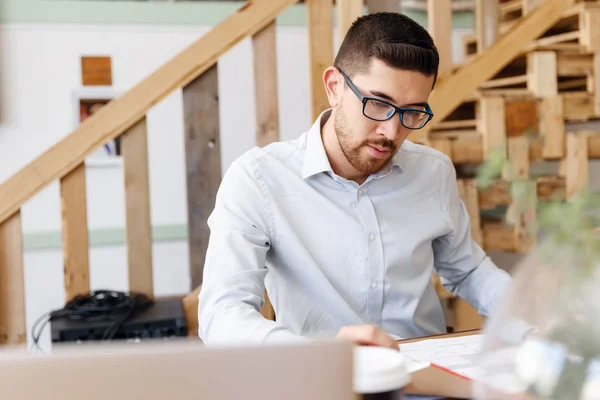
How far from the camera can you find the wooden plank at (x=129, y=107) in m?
2.04

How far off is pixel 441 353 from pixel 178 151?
3704mm

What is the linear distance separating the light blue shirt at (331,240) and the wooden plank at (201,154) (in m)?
0.67

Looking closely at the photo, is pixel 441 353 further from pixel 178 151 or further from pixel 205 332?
pixel 178 151

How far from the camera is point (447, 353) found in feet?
3.48

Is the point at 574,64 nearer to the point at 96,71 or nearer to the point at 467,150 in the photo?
the point at 467,150

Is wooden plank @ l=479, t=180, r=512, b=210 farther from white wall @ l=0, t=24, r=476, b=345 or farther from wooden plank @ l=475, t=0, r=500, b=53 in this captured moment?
white wall @ l=0, t=24, r=476, b=345

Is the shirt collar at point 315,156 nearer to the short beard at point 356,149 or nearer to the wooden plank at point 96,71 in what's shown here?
the short beard at point 356,149

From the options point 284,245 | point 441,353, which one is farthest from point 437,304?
point 441,353

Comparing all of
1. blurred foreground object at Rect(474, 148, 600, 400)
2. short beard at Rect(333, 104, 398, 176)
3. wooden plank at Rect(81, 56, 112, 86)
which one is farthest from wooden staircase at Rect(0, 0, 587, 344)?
wooden plank at Rect(81, 56, 112, 86)

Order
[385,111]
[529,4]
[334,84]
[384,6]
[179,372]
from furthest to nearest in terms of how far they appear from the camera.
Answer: [529,4], [384,6], [334,84], [385,111], [179,372]

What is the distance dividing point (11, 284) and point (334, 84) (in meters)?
1.28

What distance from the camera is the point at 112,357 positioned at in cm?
46

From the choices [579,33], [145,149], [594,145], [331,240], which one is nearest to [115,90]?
[145,149]

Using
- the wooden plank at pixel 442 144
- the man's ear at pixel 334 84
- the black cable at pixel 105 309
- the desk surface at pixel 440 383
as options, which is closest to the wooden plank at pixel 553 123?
the wooden plank at pixel 442 144
